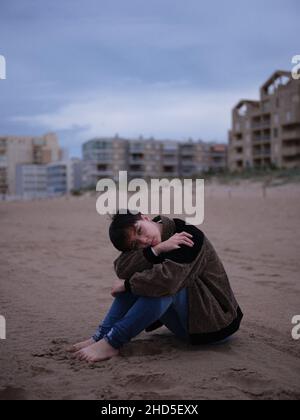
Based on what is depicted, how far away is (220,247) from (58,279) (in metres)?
3.62

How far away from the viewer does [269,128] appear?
5309 centimetres

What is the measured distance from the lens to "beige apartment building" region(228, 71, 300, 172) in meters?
48.5

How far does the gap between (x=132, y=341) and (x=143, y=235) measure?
2.78 ft

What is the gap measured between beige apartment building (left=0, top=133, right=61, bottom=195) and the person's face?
10688cm

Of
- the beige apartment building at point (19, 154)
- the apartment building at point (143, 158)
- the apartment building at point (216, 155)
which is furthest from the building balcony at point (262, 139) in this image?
the beige apartment building at point (19, 154)

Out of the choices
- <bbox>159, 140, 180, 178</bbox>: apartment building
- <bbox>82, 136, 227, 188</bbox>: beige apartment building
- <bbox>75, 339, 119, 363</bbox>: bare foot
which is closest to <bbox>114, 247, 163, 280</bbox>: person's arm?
<bbox>75, 339, 119, 363</bbox>: bare foot

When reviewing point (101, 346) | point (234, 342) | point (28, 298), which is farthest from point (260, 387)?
point (28, 298)

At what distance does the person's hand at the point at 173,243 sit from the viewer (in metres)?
2.88

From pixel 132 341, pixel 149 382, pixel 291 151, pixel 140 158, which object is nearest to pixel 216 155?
pixel 140 158

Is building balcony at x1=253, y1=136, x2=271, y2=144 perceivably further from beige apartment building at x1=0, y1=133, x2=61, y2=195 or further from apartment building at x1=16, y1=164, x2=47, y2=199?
beige apartment building at x1=0, y1=133, x2=61, y2=195

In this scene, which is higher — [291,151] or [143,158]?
[143,158]

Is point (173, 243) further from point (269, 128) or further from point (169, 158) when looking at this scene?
point (169, 158)

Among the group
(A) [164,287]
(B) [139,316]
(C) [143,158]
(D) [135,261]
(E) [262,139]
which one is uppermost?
(E) [262,139]
